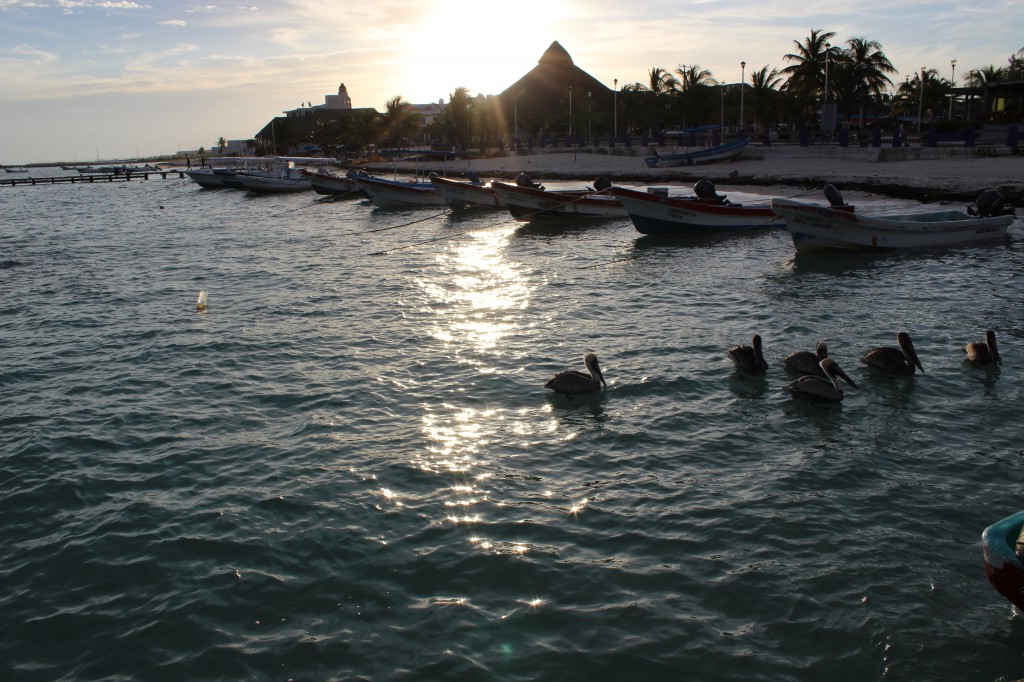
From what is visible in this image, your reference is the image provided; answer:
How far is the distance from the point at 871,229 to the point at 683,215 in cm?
666

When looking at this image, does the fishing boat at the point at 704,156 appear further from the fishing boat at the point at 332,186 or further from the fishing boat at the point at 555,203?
the fishing boat at the point at 555,203

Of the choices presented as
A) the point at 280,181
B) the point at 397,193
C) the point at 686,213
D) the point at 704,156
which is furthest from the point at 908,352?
the point at 280,181

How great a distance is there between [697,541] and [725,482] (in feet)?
4.37

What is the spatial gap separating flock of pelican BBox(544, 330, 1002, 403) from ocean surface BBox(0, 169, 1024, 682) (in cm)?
21

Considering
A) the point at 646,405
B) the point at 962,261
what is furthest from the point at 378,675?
the point at 962,261

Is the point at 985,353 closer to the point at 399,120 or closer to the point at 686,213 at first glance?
the point at 686,213

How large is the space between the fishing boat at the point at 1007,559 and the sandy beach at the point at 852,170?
2697 cm

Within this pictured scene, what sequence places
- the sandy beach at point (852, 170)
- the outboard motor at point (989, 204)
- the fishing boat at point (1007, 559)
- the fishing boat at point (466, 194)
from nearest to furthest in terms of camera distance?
the fishing boat at point (1007, 559) → the outboard motor at point (989, 204) → the sandy beach at point (852, 170) → the fishing boat at point (466, 194)

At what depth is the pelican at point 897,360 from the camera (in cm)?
1113

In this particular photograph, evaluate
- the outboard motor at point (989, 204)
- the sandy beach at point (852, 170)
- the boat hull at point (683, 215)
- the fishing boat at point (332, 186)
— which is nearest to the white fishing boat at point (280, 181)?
the fishing boat at point (332, 186)

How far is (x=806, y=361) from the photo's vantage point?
11.4 meters

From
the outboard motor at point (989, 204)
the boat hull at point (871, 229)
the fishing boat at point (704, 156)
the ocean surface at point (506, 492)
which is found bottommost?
the ocean surface at point (506, 492)

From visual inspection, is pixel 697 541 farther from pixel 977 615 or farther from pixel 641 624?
pixel 977 615

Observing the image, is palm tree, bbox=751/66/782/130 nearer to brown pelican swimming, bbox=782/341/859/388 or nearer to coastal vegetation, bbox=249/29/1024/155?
coastal vegetation, bbox=249/29/1024/155
